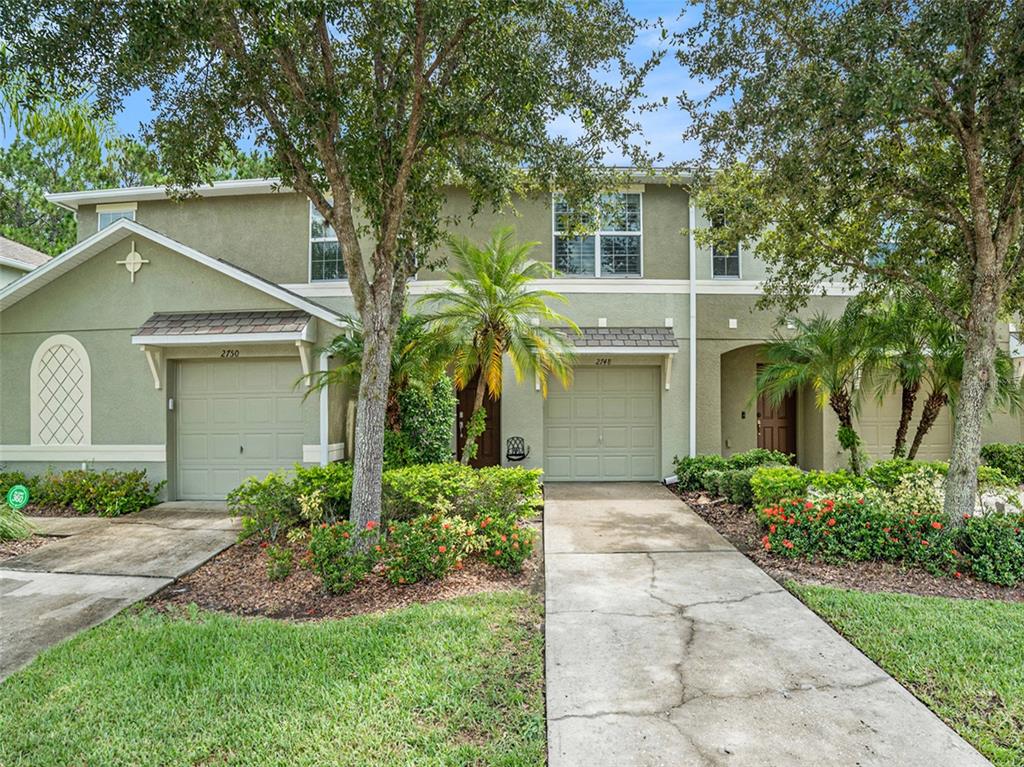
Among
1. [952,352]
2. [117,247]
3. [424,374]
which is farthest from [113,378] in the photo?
[952,352]

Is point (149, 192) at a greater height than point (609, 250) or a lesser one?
greater

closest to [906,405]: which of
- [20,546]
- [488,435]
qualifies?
[488,435]

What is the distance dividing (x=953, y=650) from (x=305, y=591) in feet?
18.4

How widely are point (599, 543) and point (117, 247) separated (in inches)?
383

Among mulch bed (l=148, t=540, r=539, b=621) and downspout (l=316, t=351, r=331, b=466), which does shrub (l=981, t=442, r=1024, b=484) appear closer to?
mulch bed (l=148, t=540, r=539, b=621)

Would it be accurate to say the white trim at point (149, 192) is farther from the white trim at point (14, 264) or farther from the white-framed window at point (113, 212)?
the white trim at point (14, 264)

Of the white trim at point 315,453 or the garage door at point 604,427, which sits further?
the garage door at point 604,427

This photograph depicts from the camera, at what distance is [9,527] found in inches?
302

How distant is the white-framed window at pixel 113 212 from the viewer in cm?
1222

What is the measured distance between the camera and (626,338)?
11023mm

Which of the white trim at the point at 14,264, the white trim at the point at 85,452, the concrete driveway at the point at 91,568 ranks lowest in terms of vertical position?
the concrete driveway at the point at 91,568

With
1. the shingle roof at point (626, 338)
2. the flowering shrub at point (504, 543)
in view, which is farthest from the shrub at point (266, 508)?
the shingle roof at point (626, 338)

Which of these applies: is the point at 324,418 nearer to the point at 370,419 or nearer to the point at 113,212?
the point at 370,419

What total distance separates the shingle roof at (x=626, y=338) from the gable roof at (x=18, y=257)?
1373 cm
